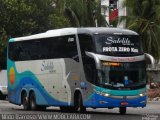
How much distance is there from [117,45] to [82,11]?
2975cm

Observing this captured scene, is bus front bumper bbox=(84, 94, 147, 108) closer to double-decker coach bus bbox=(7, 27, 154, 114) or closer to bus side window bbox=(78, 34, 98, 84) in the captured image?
double-decker coach bus bbox=(7, 27, 154, 114)

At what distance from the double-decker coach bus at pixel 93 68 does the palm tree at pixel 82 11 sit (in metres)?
26.0

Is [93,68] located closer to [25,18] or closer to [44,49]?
[44,49]

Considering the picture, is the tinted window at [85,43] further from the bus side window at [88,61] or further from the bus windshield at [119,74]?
the bus windshield at [119,74]

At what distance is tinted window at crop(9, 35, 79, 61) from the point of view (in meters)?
25.2

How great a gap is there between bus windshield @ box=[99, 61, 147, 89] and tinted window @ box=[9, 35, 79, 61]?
62.7 inches

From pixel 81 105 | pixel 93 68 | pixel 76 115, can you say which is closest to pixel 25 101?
pixel 81 105

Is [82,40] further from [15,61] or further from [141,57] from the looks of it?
[15,61]

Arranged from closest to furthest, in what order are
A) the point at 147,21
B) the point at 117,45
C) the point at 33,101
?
1. the point at 117,45
2. the point at 33,101
3. the point at 147,21

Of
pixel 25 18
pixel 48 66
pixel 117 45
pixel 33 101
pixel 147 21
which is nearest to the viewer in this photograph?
pixel 117 45

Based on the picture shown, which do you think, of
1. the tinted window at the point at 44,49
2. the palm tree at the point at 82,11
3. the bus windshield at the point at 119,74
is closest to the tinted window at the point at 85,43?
the tinted window at the point at 44,49

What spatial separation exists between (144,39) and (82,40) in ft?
101

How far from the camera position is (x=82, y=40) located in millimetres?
24547

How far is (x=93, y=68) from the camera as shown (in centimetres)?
2392
